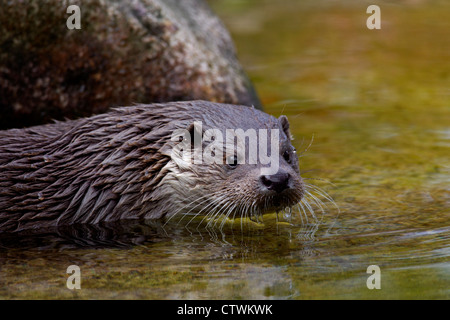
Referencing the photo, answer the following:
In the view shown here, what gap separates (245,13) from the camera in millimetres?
11508

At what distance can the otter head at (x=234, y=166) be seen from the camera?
4.46 m

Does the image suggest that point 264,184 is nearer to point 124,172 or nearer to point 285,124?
point 285,124

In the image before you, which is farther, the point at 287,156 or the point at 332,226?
the point at 287,156

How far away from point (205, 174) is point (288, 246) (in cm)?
78

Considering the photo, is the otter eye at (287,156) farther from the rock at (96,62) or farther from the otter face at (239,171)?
the rock at (96,62)

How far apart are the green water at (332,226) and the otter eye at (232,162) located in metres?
0.40

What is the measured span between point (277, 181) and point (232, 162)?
38cm

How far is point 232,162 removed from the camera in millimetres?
4621

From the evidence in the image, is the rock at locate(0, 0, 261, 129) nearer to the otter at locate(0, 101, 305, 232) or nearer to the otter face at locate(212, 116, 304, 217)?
the otter at locate(0, 101, 305, 232)

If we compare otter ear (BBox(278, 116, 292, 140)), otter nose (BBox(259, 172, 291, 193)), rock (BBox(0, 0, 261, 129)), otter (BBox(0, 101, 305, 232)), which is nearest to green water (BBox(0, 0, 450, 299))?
otter (BBox(0, 101, 305, 232))

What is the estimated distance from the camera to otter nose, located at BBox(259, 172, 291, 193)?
4.36 metres

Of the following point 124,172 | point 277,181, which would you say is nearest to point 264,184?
point 277,181
